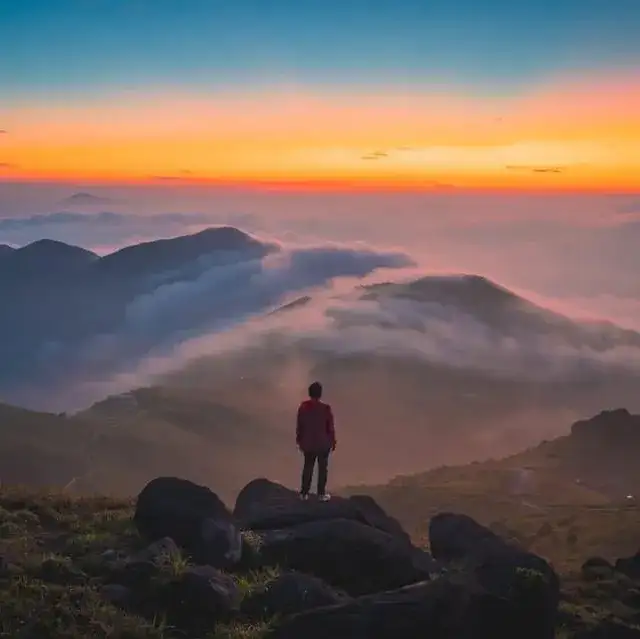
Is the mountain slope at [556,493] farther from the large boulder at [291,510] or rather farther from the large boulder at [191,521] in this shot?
the large boulder at [191,521]

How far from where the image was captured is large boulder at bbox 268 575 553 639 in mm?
11797

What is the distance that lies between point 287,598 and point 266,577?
152 cm

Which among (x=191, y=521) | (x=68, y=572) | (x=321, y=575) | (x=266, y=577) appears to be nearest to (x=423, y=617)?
(x=321, y=575)

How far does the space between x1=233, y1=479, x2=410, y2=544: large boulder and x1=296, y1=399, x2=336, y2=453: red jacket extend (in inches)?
49.7

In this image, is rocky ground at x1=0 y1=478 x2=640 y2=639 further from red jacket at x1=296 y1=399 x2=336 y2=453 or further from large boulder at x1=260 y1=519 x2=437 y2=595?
red jacket at x1=296 y1=399 x2=336 y2=453

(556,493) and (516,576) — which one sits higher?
(516,576)

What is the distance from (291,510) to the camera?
1781cm

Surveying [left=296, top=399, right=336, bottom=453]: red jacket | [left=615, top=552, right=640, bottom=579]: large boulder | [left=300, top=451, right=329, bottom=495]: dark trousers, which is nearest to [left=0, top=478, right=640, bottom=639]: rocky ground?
[left=300, top=451, right=329, bottom=495]: dark trousers

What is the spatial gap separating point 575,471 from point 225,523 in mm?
147532

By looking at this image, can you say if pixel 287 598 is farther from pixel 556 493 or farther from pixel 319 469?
pixel 556 493

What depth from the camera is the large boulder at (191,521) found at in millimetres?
15109

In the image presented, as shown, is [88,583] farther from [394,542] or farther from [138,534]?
[394,542]

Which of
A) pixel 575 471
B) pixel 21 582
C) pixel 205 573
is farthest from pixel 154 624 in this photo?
pixel 575 471

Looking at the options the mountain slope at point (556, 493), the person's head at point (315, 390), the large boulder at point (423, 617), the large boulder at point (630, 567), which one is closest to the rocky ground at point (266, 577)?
the large boulder at point (423, 617)
